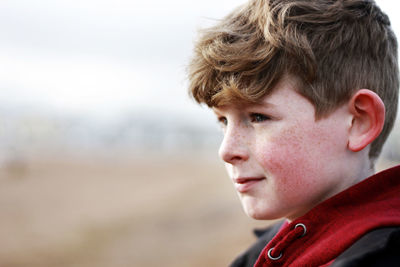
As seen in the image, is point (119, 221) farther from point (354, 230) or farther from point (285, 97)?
point (354, 230)

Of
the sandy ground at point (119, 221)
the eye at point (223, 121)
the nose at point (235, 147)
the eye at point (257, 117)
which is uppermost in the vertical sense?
the eye at point (223, 121)

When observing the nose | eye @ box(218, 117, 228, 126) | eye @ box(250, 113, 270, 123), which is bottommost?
the nose

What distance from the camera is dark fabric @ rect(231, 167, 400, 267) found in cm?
113

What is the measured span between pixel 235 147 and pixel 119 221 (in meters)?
9.76

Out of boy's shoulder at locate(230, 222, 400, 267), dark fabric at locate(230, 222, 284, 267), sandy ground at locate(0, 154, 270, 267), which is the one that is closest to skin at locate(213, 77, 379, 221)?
boy's shoulder at locate(230, 222, 400, 267)

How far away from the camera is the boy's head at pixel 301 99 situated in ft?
4.66

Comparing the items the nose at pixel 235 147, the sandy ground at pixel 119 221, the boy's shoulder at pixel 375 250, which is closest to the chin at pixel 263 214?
the nose at pixel 235 147

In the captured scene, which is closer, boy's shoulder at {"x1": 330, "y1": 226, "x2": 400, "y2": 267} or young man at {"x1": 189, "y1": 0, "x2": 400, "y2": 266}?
boy's shoulder at {"x1": 330, "y1": 226, "x2": 400, "y2": 267}

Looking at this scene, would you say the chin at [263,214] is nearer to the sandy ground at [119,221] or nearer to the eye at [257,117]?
the eye at [257,117]

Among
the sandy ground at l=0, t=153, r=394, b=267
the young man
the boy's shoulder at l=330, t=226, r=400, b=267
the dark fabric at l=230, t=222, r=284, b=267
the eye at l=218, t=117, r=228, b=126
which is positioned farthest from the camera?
the sandy ground at l=0, t=153, r=394, b=267

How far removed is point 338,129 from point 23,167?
875 inches

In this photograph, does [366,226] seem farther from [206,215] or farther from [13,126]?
[13,126]

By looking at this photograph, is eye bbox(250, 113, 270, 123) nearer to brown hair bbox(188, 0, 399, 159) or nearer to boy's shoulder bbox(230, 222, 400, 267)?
brown hair bbox(188, 0, 399, 159)

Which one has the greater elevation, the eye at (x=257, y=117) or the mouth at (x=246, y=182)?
the eye at (x=257, y=117)
